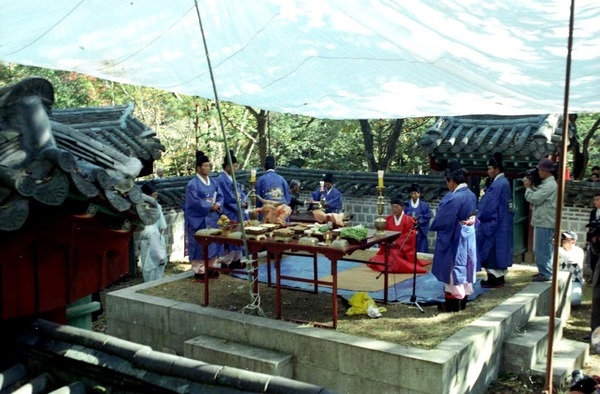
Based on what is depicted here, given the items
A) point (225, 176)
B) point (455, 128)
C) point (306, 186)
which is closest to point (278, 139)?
point (306, 186)

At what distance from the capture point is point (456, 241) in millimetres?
8133

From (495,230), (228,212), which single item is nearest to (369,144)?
(228,212)

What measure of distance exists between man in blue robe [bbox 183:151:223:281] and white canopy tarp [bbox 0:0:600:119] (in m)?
4.25

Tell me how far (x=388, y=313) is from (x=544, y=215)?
3.33 meters

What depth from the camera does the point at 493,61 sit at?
167 inches

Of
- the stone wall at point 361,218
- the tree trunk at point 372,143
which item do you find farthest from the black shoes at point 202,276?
the tree trunk at point 372,143

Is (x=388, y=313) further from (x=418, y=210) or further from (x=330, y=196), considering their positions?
(x=330, y=196)

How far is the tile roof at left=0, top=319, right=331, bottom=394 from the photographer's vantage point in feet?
10.3

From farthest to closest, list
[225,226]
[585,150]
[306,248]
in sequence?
[585,150] → [225,226] → [306,248]

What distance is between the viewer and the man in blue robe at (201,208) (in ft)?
33.3

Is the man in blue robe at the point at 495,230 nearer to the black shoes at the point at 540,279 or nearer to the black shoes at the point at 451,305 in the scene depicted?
the black shoes at the point at 540,279

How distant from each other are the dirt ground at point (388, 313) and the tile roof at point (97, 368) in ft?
13.9

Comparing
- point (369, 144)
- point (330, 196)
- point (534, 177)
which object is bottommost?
point (330, 196)

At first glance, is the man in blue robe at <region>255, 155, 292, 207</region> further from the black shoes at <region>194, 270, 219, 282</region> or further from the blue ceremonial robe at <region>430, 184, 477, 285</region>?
the blue ceremonial robe at <region>430, 184, 477, 285</region>
